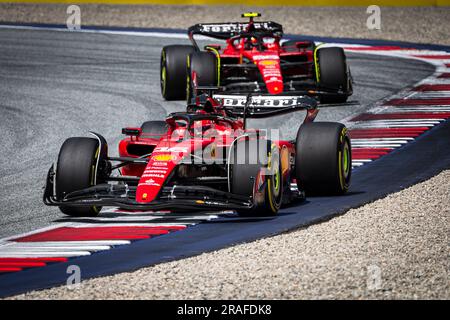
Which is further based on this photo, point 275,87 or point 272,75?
point 272,75

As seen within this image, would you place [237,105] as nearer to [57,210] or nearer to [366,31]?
[57,210]

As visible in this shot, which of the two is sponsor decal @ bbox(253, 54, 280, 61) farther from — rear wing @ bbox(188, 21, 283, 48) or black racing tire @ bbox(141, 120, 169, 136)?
black racing tire @ bbox(141, 120, 169, 136)

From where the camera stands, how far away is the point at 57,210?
1357cm

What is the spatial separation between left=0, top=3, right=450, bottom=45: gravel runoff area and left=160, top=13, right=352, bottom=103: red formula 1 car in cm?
924

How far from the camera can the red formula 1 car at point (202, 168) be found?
1224 centimetres

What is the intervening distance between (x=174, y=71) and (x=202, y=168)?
30.5 ft

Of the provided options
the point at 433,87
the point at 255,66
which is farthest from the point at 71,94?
the point at 433,87

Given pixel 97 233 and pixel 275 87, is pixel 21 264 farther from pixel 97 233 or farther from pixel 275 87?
pixel 275 87

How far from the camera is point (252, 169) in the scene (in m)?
12.3

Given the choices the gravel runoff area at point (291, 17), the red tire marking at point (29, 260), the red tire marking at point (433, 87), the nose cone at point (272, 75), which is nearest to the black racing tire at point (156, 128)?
the red tire marking at point (29, 260)

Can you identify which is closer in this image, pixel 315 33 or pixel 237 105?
pixel 237 105

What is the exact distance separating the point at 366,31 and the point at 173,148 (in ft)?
66.7

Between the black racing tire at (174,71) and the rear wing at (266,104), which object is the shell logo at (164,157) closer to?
the rear wing at (266,104)
